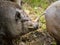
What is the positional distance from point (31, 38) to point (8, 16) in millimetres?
971

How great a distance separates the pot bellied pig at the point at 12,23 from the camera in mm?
4965

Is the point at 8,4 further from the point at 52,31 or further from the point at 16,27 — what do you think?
the point at 52,31

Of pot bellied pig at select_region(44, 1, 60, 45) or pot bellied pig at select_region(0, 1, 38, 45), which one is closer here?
pot bellied pig at select_region(44, 1, 60, 45)

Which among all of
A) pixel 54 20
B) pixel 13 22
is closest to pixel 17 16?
pixel 13 22

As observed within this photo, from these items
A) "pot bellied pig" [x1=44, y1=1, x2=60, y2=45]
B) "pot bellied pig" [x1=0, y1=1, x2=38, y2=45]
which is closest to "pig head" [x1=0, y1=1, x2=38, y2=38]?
"pot bellied pig" [x1=0, y1=1, x2=38, y2=45]

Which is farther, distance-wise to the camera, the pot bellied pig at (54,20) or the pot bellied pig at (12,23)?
the pot bellied pig at (12,23)

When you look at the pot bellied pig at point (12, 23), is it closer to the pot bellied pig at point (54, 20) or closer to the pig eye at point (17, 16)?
the pig eye at point (17, 16)

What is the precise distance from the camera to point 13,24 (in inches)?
196

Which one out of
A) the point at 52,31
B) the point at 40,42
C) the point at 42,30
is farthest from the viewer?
the point at 42,30

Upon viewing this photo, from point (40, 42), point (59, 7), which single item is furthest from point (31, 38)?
point (59, 7)

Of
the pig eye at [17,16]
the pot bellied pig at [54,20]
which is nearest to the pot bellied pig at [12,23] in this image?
the pig eye at [17,16]

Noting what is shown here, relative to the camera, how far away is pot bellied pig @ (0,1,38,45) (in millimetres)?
4965

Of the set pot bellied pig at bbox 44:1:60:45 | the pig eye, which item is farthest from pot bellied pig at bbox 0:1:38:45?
pot bellied pig at bbox 44:1:60:45

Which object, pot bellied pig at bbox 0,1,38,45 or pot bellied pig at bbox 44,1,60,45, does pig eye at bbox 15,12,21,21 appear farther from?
pot bellied pig at bbox 44,1,60,45
